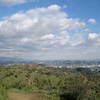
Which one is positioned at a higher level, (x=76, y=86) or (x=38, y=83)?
(x=76, y=86)

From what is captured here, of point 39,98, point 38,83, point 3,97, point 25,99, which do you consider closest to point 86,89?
point 39,98

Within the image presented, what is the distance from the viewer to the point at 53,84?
3325 cm

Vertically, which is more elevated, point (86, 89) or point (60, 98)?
point (86, 89)

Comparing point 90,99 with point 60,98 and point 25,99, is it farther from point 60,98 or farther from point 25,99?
point 25,99

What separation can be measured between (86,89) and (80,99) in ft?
3.35

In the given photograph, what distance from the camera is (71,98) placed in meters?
16.5

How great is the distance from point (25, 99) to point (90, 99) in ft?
20.3

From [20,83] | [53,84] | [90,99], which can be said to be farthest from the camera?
[53,84]

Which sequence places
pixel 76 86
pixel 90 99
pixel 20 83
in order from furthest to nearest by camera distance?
pixel 20 83 < pixel 76 86 < pixel 90 99

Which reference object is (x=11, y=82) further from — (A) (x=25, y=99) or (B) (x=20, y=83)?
(A) (x=25, y=99)

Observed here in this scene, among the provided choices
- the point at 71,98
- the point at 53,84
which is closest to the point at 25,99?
the point at 71,98

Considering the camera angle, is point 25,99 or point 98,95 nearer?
point 98,95

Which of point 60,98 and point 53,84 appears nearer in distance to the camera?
point 60,98

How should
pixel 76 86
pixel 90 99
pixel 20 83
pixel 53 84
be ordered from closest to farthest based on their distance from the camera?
1. pixel 90 99
2. pixel 76 86
3. pixel 20 83
4. pixel 53 84
